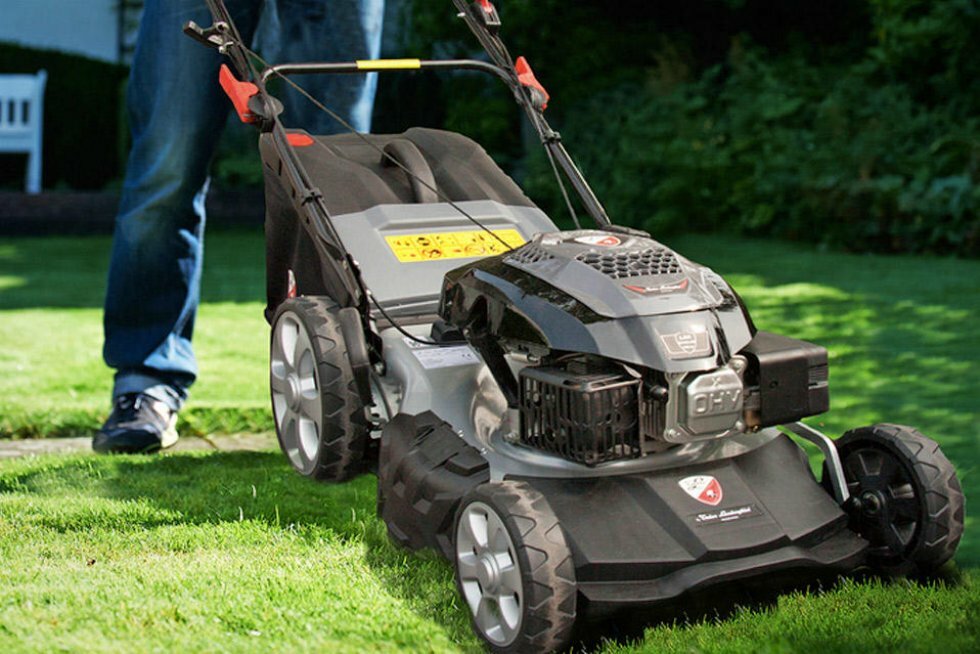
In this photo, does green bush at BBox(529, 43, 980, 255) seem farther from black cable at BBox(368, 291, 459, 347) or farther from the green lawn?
black cable at BBox(368, 291, 459, 347)

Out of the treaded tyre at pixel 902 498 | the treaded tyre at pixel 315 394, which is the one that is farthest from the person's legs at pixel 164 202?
the treaded tyre at pixel 902 498

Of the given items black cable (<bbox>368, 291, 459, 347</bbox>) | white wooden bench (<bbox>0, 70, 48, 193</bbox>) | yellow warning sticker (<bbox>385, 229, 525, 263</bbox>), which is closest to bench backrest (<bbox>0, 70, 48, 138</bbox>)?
white wooden bench (<bbox>0, 70, 48, 193</bbox>)

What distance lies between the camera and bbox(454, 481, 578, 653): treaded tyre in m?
1.95

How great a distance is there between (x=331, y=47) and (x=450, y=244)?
678mm

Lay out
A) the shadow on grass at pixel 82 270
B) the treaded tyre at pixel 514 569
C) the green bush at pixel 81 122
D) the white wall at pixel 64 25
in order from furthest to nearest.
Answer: the white wall at pixel 64 25 < the green bush at pixel 81 122 < the shadow on grass at pixel 82 270 < the treaded tyre at pixel 514 569

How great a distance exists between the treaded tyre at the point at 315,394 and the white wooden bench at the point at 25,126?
783 centimetres

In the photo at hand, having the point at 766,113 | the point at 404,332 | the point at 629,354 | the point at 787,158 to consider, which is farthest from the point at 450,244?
the point at 766,113

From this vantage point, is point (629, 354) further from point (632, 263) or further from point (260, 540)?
point (260, 540)

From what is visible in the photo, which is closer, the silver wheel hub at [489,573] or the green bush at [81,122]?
the silver wheel hub at [489,573]

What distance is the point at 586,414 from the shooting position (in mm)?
2051

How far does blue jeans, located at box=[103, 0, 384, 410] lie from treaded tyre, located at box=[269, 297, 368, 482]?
68 cm

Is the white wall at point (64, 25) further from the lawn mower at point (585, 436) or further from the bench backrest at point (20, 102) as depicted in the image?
the lawn mower at point (585, 436)

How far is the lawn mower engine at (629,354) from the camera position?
2.08 metres

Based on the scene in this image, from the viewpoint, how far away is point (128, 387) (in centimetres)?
333
